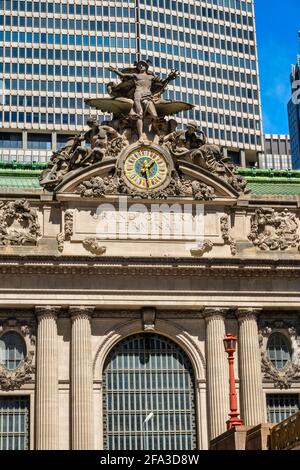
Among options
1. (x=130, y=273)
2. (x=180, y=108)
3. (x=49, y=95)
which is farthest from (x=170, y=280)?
(x=49, y=95)

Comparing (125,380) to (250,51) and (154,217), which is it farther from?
(250,51)

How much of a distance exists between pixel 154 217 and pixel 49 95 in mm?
74459

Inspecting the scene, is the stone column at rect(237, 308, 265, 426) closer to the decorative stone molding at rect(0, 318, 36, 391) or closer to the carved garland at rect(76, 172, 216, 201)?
the carved garland at rect(76, 172, 216, 201)

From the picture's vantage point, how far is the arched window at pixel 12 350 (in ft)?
205

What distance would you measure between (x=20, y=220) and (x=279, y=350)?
57.6ft

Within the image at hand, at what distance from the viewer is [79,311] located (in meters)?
62.8

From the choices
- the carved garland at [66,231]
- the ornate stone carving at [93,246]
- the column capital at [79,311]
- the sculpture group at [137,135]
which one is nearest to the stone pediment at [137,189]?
the sculpture group at [137,135]

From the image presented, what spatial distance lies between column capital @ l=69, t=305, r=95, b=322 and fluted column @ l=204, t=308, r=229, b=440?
7.09 meters

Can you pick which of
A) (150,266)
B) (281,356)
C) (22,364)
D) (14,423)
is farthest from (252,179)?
(14,423)

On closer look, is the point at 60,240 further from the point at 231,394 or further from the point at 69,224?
the point at 231,394

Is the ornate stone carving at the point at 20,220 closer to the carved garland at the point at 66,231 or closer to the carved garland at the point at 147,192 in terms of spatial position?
the carved garland at the point at 66,231

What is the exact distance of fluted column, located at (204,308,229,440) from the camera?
62.1m

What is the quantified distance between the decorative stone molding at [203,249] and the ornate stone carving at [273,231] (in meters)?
2.79

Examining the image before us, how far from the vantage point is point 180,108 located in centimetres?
6875
